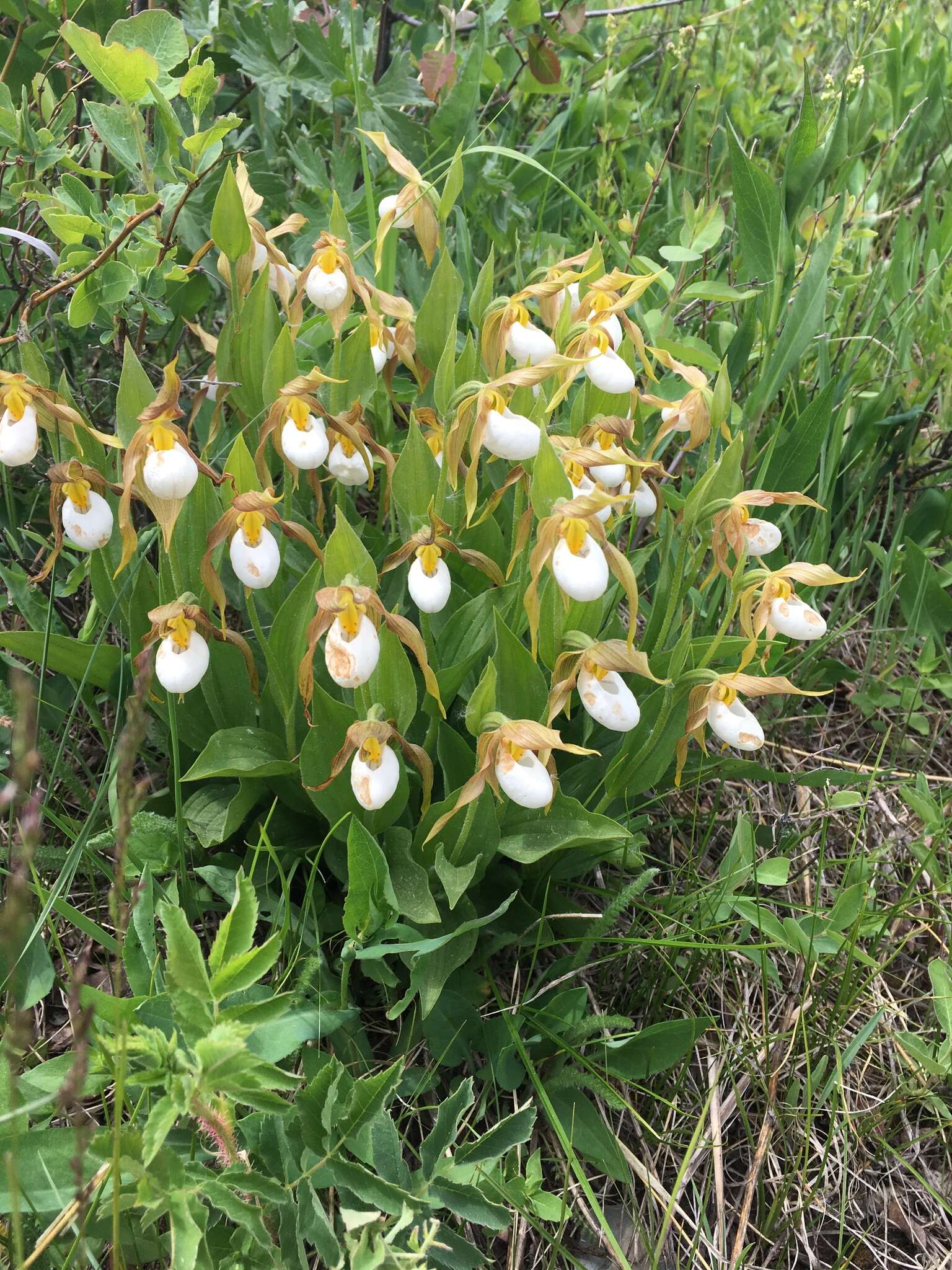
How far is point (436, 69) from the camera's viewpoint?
2080 millimetres

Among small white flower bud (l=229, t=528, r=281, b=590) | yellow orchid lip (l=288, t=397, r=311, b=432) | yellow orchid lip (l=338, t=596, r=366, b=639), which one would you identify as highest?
yellow orchid lip (l=288, t=397, r=311, b=432)

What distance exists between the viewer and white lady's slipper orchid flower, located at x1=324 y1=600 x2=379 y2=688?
1.24 meters

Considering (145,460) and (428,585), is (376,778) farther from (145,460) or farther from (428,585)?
(145,460)

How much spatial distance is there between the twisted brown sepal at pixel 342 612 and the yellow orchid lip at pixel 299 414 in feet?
0.91

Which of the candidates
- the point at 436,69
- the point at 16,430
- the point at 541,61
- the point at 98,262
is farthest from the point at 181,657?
the point at 541,61

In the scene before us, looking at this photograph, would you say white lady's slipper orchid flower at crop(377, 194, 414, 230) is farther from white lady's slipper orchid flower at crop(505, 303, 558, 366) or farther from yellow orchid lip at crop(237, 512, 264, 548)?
yellow orchid lip at crop(237, 512, 264, 548)

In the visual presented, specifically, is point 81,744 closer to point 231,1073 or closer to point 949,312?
point 231,1073

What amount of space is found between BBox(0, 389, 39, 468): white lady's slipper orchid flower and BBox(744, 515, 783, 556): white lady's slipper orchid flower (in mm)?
1034

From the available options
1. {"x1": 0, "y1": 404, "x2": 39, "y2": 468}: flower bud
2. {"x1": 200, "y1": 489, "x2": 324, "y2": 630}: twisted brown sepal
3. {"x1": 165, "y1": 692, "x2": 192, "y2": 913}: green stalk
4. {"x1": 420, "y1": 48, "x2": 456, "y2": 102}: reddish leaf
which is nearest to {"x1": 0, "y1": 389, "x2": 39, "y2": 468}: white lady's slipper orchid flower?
{"x1": 0, "y1": 404, "x2": 39, "y2": 468}: flower bud

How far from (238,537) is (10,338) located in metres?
0.42

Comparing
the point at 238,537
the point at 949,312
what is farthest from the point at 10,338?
the point at 949,312

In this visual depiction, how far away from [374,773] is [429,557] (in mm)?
320

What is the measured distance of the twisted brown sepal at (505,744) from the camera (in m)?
1.26

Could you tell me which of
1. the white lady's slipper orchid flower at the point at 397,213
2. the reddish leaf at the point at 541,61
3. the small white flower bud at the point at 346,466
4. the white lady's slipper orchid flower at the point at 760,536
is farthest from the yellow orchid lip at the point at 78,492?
the reddish leaf at the point at 541,61
